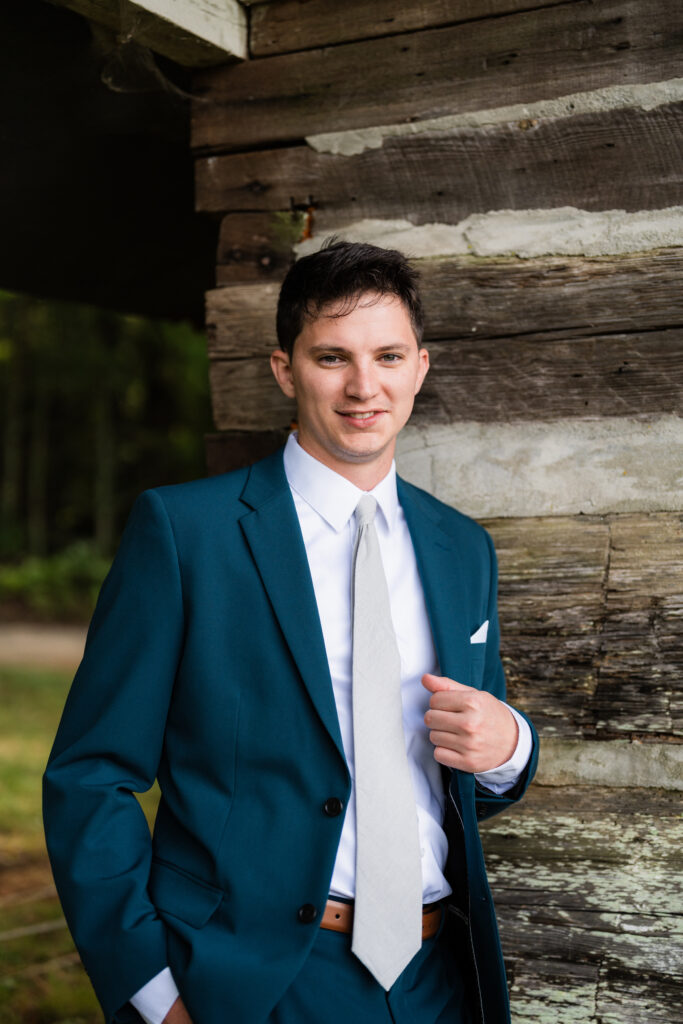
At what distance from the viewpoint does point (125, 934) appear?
1.68 meters

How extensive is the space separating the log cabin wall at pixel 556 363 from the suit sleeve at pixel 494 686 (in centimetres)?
16

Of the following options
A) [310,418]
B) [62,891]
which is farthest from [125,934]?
[310,418]

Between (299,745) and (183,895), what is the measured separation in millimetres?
368

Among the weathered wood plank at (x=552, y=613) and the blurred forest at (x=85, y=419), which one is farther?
the blurred forest at (x=85, y=419)

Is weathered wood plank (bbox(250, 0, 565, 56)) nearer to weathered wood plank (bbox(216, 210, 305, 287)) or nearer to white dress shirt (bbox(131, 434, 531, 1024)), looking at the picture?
weathered wood plank (bbox(216, 210, 305, 287))

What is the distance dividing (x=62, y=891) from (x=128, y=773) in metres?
0.24

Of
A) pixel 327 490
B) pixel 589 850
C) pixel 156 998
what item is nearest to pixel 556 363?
pixel 327 490

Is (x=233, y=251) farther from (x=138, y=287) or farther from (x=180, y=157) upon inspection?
(x=138, y=287)

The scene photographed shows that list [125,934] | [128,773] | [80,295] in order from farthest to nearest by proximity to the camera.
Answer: [80,295] → [128,773] → [125,934]

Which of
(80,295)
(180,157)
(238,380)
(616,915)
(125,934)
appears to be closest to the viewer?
(125,934)

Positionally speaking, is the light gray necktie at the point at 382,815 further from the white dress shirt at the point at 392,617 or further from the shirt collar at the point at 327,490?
the shirt collar at the point at 327,490

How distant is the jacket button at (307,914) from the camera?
1.72 meters

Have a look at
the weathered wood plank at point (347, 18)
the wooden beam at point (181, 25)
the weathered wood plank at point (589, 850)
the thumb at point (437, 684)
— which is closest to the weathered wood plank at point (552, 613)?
the weathered wood plank at point (589, 850)

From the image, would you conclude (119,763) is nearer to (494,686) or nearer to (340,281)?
(494,686)
